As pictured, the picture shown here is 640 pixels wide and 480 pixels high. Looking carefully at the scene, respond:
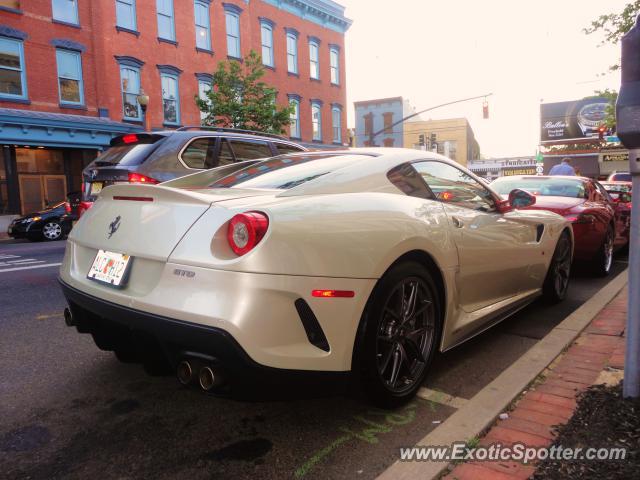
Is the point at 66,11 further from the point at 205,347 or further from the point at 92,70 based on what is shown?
the point at 205,347

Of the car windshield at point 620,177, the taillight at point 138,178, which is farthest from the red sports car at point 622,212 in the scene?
the car windshield at point 620,177

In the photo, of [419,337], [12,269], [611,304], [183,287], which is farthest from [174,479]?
[12,269]

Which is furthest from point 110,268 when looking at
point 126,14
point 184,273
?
point 126,14

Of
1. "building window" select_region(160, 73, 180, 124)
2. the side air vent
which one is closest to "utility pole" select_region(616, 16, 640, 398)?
the side air vent

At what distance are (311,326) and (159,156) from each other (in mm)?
5066

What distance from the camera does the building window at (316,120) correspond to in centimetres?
2827

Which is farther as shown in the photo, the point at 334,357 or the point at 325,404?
the point at 325,404

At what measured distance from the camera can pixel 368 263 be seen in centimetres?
240

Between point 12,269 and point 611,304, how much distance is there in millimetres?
7806

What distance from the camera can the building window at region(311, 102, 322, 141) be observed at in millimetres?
28266

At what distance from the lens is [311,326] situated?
7.25 ft

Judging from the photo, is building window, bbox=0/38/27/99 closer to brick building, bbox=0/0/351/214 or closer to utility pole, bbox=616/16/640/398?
brick building, bbox=0/0/351/214

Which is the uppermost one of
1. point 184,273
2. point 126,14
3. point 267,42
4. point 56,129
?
point 267,42

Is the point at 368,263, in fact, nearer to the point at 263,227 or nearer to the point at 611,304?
the point at 263,227
